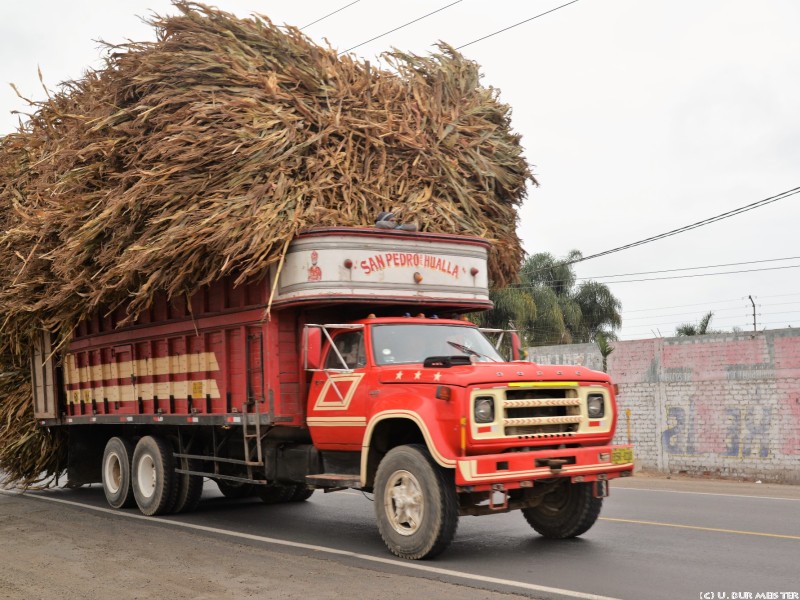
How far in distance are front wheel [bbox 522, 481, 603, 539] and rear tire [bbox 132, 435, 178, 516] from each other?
4.95 metres

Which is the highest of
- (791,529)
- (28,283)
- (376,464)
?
(28,283)

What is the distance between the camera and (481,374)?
842 cm

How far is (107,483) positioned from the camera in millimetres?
13727

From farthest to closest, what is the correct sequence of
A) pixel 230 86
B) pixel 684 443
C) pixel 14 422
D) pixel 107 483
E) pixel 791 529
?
1. pixel 684 443
2. pixel 14 422
3. pixel 107 483
4. pixel 230 86
5. pixel 791 529

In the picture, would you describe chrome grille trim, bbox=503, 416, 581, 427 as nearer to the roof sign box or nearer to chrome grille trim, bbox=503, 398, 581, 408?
chrome grille trim, bbox=503, 398, 581, 408

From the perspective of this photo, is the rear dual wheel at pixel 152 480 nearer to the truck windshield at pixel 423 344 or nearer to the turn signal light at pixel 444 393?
the truck windshield at pixel 423 344

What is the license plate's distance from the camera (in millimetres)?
9102

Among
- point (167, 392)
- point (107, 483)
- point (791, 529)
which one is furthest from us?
point (107, 483)

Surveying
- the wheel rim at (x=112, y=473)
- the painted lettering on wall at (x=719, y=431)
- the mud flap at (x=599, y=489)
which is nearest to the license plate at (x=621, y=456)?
the mud flap at (x=599, y=489)

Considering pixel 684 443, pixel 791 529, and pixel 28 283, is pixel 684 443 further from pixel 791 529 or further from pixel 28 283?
pixel 28 283

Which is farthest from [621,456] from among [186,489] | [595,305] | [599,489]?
[595,305]

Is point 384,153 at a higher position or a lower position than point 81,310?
higher

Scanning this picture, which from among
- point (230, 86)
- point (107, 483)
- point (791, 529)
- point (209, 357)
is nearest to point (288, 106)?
point (230, 86)

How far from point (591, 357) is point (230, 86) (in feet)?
41.4
